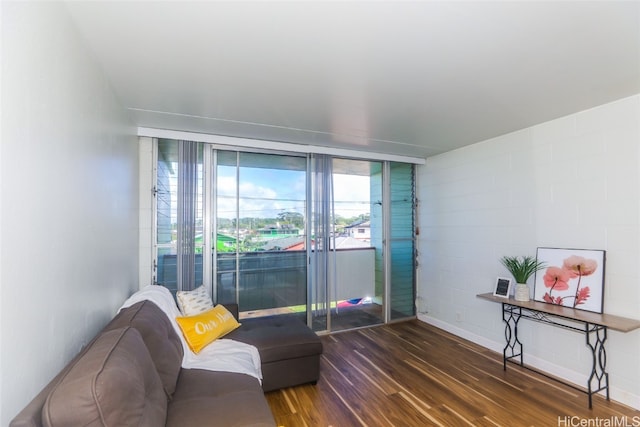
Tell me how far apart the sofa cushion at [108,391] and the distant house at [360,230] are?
304 cm

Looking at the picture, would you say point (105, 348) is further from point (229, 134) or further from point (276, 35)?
point (229, 134)

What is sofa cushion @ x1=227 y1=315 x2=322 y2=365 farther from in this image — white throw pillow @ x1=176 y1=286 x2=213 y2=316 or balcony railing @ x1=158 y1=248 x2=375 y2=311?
balcony railing @ x1=158 y1=248 x2=375 y2=311

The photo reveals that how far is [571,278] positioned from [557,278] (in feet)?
0.37

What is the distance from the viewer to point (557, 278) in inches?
110

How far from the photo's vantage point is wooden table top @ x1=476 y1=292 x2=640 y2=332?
2.19 meters

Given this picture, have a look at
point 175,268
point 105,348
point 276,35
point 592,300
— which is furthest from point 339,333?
point 276,35

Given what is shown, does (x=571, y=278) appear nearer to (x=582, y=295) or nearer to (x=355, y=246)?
(x=582, y=295)

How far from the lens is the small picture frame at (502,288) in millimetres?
3118

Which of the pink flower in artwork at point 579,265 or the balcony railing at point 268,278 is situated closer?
the pink flower in artwork at point 579,265

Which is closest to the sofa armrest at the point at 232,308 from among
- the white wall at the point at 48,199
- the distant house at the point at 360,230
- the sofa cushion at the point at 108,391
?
the white wall at the point at 48,199

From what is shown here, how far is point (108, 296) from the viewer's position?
2.01 m

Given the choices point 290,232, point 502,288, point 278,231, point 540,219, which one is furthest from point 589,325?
point 278,231

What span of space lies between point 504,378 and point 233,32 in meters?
3.57

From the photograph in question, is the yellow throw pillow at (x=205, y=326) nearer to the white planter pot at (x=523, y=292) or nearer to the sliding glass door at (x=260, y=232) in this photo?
the sliding glass door at (x=260, y=232)
